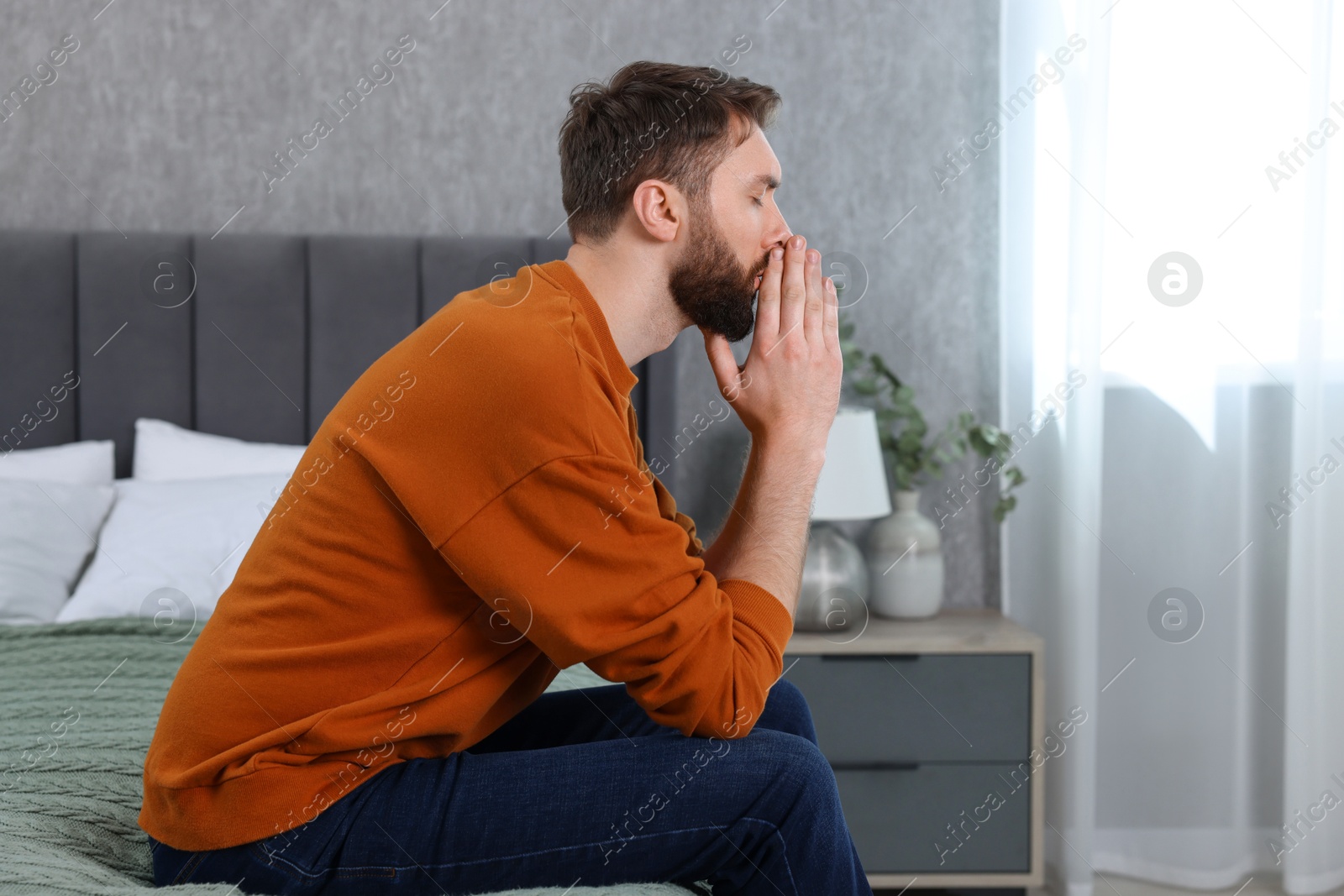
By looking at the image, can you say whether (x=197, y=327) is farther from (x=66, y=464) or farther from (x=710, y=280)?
(x=710, y=280)

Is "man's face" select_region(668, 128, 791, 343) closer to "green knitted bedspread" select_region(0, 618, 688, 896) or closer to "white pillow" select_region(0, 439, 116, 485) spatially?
"green knitted bedspread" select_region(0, 618, 688, 896)

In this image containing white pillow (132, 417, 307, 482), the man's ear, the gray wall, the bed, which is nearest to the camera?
the man's ear

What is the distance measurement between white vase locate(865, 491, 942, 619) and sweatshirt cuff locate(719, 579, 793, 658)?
1319mm

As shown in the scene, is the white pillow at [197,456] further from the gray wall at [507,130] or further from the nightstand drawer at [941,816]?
the nightstand drawer at [941,816]

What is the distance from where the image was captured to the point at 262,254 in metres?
2.30

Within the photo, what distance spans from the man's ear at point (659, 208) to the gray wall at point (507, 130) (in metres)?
1.28

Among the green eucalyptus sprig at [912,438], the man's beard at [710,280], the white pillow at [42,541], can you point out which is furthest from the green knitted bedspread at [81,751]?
the green eucalyptus sprig at [912,438]

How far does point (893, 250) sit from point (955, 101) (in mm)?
379

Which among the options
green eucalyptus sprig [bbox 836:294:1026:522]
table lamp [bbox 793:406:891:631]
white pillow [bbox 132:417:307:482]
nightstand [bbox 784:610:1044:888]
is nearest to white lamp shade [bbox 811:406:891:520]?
table lamp [bbox 793:406:891:631]

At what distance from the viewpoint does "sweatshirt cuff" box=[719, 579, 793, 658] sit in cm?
98

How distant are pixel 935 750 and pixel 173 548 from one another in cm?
150

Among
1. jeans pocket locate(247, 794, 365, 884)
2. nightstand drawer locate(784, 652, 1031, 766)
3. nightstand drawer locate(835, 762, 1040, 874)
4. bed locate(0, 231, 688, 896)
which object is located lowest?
nightstand drawer locate(835, 762, 1040, 874)

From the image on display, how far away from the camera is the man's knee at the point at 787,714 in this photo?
3.69ft

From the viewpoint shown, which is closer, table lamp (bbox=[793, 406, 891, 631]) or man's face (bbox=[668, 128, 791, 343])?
man's face (bbox=[668, 128, 791, 343])
